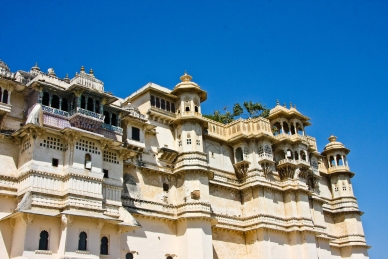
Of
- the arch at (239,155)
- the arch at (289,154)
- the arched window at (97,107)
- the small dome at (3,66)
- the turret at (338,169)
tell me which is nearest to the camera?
the small dome at (3,66)

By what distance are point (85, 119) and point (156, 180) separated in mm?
8191

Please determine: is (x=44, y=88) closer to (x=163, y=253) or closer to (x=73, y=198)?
(x=73, y=198)

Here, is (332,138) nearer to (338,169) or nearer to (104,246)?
(338,169)

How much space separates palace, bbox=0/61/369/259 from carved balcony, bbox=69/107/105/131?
68 mm

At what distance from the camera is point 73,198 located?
25.8 metres

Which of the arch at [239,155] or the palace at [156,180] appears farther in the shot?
the arch at [239,155]

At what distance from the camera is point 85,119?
28062mm

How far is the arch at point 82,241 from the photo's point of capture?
25.3 meters

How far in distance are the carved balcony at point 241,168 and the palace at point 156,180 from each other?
3.8 inches

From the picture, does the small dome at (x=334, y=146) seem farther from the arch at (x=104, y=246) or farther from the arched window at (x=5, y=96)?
the arched window at (x=5, y=96)

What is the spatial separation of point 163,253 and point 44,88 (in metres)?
13.0

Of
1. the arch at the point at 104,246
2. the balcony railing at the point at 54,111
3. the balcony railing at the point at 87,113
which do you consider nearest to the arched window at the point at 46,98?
the balcony railing at the point at 54,111

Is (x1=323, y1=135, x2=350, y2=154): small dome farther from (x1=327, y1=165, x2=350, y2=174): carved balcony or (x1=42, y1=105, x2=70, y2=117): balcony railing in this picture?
(x1=42, y1=105, x2=70, y2=117): balcony railing

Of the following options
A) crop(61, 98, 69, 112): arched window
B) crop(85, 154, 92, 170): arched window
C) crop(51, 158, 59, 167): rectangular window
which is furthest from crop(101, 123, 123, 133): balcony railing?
crop(51, 158, 59, 167): rectangular window
